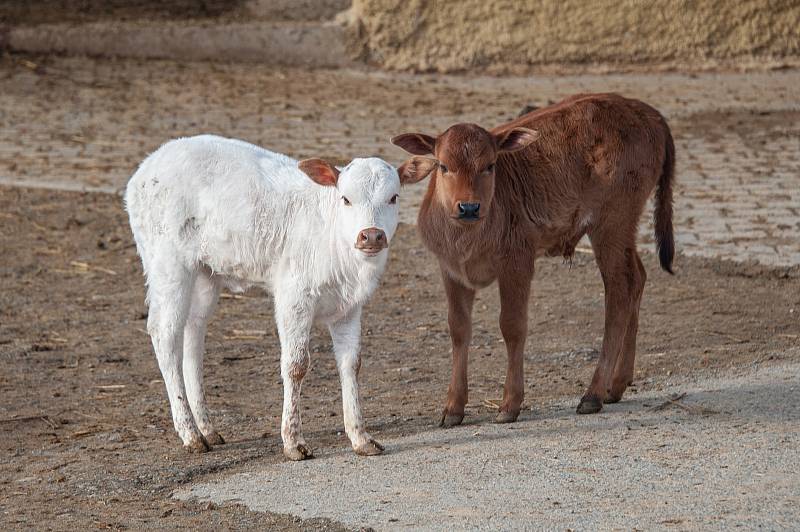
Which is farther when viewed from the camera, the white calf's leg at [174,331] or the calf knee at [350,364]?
the white calf's leg at [174,331]

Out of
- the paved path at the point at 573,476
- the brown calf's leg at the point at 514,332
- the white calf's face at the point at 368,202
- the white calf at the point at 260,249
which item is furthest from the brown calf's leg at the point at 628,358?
the white calf's face at the point at 368,202

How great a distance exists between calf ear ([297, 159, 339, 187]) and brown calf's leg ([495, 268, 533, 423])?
3.79 ft

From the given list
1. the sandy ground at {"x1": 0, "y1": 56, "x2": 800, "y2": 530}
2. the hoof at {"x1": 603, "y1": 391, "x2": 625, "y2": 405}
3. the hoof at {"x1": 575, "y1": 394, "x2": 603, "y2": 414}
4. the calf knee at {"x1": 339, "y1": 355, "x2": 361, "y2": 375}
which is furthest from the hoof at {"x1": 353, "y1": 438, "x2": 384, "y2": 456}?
the hoof at {"x1": 603, "y1": 391, "x2": 625, "y2": 405}

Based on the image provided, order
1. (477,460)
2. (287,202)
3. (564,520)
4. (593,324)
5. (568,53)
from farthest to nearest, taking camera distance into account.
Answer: (568,53)
(593,324)
(287,202)
(477,460)
(564,520)

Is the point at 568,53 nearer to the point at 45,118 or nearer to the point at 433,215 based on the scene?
the point at 45,118

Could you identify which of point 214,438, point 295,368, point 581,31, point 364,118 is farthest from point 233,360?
point 581,31

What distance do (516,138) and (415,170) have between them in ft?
2.40

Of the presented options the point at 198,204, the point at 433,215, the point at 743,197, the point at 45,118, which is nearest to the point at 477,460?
the point at 433,215

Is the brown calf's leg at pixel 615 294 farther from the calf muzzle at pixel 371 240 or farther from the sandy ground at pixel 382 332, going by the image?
the calf muzzle at pixel 371 240

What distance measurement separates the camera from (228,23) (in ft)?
62.2

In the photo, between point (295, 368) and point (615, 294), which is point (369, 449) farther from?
point (615, 294)

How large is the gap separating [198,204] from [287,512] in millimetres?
1907

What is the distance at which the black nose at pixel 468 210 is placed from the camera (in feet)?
22.7

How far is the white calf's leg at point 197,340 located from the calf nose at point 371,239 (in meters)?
1.24
